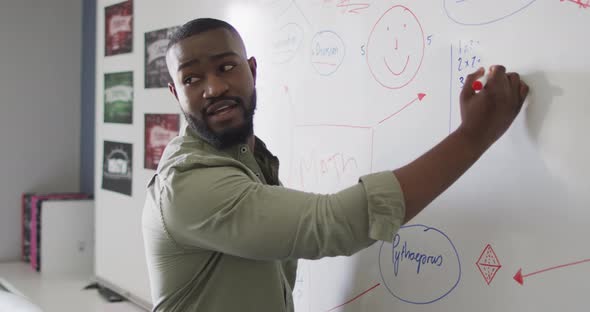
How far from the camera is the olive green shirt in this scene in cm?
72

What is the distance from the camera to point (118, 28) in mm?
2152

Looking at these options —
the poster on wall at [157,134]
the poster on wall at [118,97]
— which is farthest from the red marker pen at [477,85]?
the poster on wall at [118,97]

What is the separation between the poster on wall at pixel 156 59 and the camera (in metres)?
1.85

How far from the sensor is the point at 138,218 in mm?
2035

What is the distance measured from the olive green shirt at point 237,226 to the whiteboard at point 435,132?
0.68 ft

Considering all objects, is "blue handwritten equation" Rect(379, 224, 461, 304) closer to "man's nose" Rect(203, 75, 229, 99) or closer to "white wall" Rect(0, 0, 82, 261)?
"man's nose" Rect(203, 75, 229, 99)

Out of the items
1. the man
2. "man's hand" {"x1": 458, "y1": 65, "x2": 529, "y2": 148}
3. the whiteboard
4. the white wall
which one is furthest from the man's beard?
the white wall

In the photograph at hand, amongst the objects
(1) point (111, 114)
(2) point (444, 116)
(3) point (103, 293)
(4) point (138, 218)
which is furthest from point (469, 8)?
(3) point (103, 293)

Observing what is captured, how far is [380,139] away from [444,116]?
0.49ft

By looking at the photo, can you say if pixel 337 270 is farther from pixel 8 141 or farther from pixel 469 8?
pixel 8 141

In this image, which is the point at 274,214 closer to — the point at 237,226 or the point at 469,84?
the point at 237,226

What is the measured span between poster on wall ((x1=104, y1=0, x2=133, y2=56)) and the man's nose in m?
1.26

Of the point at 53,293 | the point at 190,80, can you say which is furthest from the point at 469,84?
the point at 53,293

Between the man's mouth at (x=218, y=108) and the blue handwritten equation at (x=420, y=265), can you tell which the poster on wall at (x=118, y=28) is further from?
the blue handwritten equation at (x=420, y=265)
